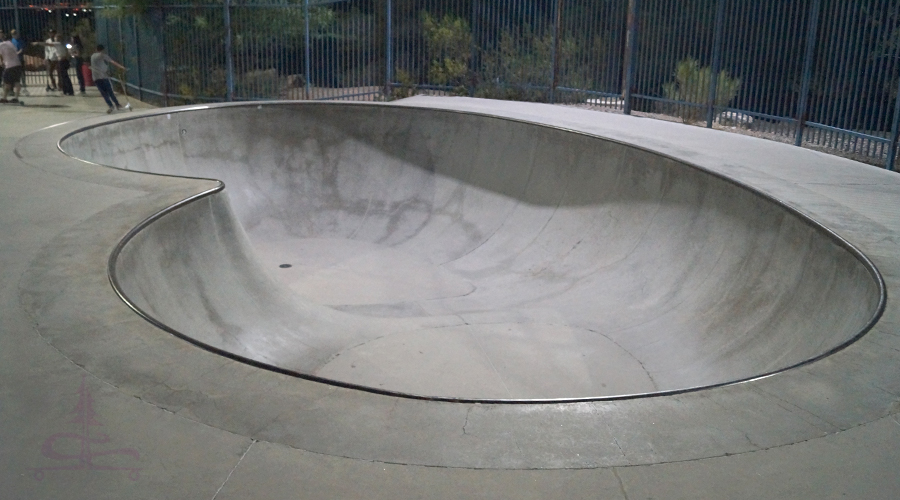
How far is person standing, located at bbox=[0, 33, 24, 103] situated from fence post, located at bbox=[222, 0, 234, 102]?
405cm

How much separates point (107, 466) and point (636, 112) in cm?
1226

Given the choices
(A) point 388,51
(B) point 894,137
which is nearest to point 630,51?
(A) point 388,51

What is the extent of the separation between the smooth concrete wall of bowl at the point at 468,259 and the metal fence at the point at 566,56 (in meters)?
3.02

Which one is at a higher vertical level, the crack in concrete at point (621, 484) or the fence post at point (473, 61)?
the fence post at point (473, 61)

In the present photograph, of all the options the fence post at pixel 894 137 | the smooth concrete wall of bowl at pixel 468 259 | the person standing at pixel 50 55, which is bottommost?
the smooth concrete wall of bowl at pixel 468 259

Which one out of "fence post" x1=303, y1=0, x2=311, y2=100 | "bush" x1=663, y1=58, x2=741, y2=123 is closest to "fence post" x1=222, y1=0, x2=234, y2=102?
→ "fence post" x1=303, y1=0, x2=311, y2=100

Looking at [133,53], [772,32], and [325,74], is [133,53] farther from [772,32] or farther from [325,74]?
[772,32]

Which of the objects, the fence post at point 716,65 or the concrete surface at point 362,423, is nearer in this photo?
the concrete surface at point 362,423

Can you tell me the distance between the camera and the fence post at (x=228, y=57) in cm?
1586

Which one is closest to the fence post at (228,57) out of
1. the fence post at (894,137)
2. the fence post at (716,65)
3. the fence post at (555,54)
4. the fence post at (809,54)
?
the fence post at (555,54)

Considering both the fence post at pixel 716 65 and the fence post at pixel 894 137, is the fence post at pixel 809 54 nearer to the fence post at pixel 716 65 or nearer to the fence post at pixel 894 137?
the fence post at pixel 894 137

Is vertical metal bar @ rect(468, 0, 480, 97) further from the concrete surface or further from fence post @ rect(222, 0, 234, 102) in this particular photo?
the concrete surface

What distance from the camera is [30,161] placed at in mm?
8234

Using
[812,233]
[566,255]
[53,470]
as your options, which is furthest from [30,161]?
[812,233]
